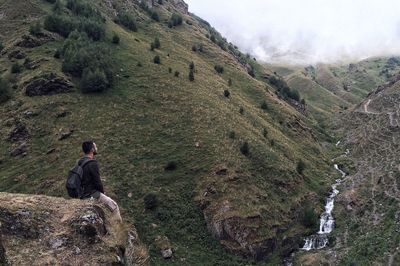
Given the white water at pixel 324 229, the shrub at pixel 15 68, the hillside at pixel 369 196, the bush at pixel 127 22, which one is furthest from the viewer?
the bush at pixel 127 22

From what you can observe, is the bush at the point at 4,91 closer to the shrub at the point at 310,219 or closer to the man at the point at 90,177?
the shrub at the point at 310,219

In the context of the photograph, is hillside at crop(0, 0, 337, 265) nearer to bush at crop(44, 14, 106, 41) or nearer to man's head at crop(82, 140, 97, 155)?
bush at crop(44, 14, 106, 41)

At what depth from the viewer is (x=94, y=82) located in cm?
8281

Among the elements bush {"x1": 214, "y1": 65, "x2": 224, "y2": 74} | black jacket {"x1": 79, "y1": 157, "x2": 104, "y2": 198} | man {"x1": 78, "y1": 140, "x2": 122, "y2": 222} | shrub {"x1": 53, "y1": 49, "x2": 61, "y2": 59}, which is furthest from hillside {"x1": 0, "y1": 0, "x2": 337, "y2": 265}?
black jacket {"x1": 79, "y1": 157, "x2": 104, "y2": 198}

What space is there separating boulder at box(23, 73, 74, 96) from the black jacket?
2774 inches

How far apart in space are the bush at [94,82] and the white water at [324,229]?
46786 millimetres

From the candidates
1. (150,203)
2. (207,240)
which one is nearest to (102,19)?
(150,203)

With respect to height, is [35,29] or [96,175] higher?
[96,175]

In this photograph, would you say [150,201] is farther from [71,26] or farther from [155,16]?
[155,16]

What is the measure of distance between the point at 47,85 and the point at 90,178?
235ft

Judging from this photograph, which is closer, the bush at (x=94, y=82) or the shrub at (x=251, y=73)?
the bush at (x=94, y=82)

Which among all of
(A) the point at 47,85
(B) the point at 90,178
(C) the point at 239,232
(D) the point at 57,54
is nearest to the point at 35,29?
(D) the point at 57,54

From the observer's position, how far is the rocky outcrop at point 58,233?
1341 centimetres

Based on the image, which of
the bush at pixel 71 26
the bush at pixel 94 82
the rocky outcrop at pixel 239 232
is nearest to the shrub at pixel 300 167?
the rocky outcrop at pixel 239 232
